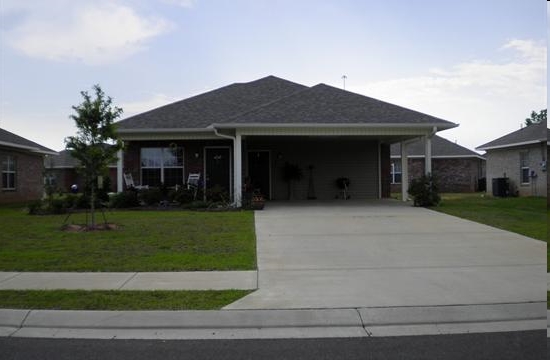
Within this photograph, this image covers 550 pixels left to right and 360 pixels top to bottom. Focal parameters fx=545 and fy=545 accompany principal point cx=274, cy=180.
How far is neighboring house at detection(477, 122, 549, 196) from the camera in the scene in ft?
83.5

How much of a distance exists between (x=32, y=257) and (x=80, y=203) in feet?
34.0

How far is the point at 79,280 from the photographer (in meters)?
8.16

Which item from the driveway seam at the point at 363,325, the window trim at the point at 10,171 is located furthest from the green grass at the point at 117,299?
the window trim at the point at 10,171

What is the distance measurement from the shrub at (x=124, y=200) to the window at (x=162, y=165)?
2.30 m

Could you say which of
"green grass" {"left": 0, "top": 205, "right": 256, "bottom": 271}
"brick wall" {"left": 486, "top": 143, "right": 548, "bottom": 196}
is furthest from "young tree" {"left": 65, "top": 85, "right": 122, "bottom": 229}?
"brick wall" {"left": 486, "top": 143, "right": 548, "bottom": 196}

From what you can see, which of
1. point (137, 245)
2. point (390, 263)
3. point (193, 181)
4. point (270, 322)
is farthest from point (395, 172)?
point (270, 322)

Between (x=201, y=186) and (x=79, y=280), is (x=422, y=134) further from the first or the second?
(x=79, y=280)

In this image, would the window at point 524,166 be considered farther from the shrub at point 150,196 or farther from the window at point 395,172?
the shrub at point 150,196

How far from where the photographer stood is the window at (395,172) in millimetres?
35153

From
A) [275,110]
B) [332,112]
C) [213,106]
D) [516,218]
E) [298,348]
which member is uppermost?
[213,106]

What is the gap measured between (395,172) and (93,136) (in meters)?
24.6

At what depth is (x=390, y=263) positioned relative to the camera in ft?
30.9

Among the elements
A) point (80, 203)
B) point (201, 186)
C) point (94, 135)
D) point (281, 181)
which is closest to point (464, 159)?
point (281, 181)

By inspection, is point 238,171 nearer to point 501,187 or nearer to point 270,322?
point 270,322
